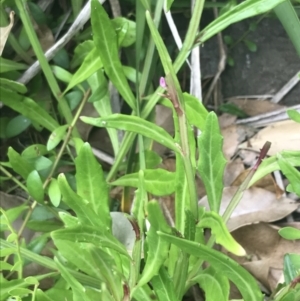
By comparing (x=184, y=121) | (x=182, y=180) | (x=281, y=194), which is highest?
(x=184, y=121)

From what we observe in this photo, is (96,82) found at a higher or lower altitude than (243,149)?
higher

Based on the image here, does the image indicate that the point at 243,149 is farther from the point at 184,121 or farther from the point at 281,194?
the point at 184,121

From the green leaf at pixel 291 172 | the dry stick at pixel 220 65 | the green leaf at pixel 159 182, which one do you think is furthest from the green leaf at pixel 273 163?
the dry stick at pixel 220 65

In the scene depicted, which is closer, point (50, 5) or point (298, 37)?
point (298, 37)

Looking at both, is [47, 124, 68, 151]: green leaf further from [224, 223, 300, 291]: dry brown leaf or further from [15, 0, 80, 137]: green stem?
[224, 223, 300, 291]: dry brown leaf

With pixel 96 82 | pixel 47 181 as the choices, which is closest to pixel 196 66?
pixel 96 82

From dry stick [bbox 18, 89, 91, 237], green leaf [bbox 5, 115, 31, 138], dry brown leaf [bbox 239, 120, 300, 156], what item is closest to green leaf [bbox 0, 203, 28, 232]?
dry stick [bbox 18, 89, 91, 237]
